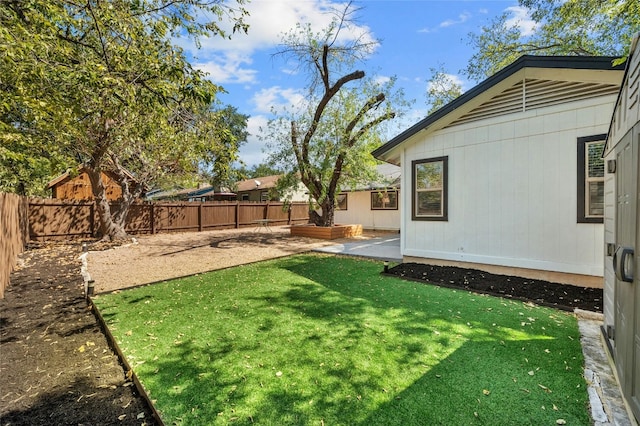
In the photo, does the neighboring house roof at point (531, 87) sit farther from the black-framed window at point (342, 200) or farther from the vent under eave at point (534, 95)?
the black-framed window at point (342, 200)

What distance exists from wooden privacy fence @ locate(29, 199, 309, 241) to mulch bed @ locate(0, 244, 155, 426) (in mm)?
7937

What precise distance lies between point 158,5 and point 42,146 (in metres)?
5.69

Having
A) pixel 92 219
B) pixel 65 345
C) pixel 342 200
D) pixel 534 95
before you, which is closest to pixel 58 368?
pixel 65 345

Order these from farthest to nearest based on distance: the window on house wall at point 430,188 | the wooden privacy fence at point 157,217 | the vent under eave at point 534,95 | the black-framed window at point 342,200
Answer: the black-framed window at point 342,200
the wooden privacy fence at point 157,217
the window on house wall at point 430,188
the vent under eave at point 534,95

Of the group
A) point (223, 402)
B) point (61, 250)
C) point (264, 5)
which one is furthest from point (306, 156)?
point (223, 402)

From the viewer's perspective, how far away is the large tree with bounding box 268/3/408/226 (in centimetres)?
1253

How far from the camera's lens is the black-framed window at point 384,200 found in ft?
54.3

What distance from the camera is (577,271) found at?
539cm

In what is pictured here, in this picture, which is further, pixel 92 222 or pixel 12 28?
pixel 92 222

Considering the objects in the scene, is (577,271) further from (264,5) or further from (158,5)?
(158,5)

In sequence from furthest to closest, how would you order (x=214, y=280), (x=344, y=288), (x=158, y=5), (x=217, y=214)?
(x=217, y=214) < (x=214, y=280) < (x=344, y=288) < (x=158, y=5)

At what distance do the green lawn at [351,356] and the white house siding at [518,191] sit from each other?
1.64 m

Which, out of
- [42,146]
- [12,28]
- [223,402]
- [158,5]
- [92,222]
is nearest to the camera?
[223,402]

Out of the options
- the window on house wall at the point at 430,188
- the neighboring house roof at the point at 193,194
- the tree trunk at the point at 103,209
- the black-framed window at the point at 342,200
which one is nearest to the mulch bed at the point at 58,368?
the tree trunk at the point at 103,209
